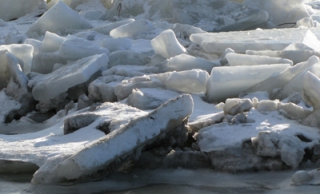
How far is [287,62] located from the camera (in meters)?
4.31

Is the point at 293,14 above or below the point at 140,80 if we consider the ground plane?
below

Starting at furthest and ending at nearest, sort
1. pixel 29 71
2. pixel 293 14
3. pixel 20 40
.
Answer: pixel 293 14 → pixel 20 40 → pixel 29 71

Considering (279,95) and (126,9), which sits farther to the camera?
(126,9)

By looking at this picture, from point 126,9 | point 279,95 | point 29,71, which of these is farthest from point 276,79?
point 126,9

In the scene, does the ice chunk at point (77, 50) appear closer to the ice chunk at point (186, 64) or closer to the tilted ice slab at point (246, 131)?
the ice chunk at point (186, 64)

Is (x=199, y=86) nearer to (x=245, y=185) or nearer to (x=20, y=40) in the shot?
(x=245, y=185)

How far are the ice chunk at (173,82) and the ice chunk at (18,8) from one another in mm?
5534

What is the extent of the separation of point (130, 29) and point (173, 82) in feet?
7.91

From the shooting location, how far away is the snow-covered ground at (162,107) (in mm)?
2943

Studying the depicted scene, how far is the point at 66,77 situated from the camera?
15.8ft

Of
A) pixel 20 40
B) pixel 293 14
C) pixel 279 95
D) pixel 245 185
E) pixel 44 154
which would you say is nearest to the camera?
pixel 245 185

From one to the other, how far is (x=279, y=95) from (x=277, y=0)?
12.8ft

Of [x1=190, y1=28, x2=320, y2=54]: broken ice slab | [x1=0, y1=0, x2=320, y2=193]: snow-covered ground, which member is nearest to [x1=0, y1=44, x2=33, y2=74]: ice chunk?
[x1=0, y1=0, x2=320, y2=193]: snow-covered ground

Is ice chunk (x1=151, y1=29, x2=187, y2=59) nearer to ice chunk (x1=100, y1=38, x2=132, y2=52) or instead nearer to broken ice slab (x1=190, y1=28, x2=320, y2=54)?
broken ice slab (x1=190, y1=28, x2=320, y2=54)
